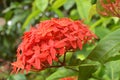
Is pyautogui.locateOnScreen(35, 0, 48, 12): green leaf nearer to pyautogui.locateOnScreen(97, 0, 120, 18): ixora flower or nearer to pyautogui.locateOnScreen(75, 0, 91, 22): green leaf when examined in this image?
pyautogui.locateOnScreen(75, 0, 91, 22): green leaf

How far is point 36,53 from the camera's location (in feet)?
3.68

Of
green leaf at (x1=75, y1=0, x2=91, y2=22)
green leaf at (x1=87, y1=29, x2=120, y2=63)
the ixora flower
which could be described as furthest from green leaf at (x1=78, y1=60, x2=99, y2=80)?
green leaf at (x1=75, y1=0, x2=91, y2=22)

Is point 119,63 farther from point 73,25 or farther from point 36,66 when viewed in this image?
point 36,66

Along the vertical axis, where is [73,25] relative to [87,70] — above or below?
above

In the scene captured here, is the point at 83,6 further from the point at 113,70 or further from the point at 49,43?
the point at 49,43

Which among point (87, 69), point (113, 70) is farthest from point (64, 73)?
point (113, 70)

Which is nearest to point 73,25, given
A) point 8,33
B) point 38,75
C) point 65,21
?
point 65,21

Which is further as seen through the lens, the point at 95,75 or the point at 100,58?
the point at 95,75

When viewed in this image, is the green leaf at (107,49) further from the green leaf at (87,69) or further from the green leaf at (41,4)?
the green leaf at (41,4)

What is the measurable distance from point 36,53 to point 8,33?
2.30 metres

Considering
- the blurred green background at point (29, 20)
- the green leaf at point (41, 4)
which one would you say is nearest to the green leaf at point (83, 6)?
the blurred green background at point (29, 20)

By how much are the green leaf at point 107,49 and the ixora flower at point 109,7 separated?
7 centimetres

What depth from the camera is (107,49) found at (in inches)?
46.3

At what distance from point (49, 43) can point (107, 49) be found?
0.19 m
